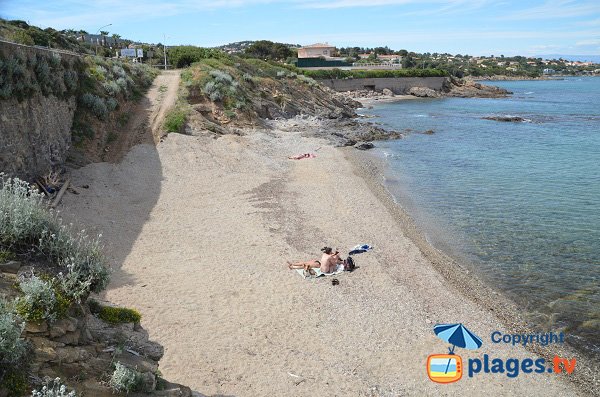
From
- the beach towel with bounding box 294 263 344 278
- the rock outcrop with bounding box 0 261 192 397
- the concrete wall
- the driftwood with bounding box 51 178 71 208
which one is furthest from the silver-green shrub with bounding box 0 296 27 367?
the concrete wall

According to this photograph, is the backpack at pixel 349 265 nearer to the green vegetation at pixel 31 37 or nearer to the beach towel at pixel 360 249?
the beach towel at pixel 360 249

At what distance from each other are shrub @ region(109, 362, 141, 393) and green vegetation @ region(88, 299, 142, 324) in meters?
1.44

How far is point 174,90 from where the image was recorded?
108 feet

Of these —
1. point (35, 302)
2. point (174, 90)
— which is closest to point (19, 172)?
point (35, 302)

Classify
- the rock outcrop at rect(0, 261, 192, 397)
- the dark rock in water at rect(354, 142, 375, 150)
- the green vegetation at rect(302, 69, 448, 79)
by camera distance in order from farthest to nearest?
the green vegetation at rect(302, 69, 448, 79) < the dark rock in water at rect(354, 142, 375, 150) < the rock outcrop at rect(0, 261, 192, 397)

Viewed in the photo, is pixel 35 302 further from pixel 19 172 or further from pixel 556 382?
pixel 19 172

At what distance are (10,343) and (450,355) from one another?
8200 millimetres

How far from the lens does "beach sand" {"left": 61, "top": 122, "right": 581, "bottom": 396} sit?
29.9ft

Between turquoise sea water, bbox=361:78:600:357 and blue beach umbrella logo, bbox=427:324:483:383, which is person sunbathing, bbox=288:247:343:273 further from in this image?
turquoise sea water, bbox=361:78:600:357

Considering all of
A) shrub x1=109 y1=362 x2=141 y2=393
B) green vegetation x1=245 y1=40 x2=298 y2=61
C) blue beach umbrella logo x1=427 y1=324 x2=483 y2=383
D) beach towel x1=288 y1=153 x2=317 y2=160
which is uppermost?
green vegetation x1=245 y1=40 x2=298 y2=61

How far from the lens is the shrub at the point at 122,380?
5383 mm

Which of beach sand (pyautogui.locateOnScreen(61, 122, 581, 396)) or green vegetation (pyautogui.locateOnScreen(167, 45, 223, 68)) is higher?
green vegetation (pyautogui.locateOnScreen(167, 45, 223, 68))

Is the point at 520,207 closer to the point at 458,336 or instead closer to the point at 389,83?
the point at 458,336

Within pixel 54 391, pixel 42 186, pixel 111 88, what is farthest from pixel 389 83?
pixel 54 391
